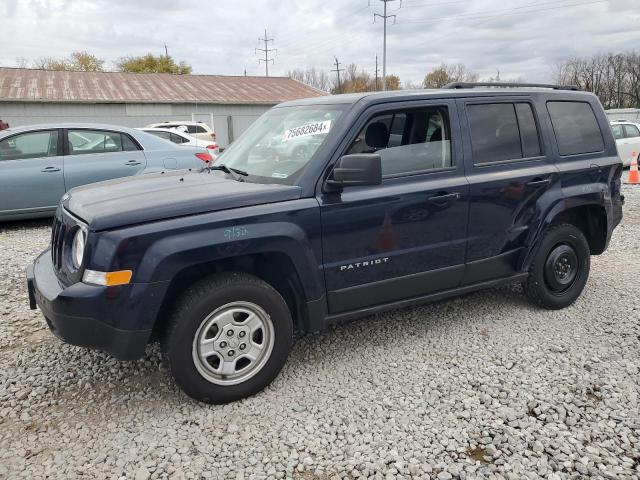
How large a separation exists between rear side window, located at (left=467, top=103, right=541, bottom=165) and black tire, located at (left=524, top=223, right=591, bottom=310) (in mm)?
757

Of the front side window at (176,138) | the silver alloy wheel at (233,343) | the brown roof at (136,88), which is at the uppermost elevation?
the brown roof at (136,88)

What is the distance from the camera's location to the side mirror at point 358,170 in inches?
117

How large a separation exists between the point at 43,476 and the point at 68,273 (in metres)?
1.06

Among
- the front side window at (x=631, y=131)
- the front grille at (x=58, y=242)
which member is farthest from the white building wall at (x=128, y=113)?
the front grille at (x=58, y=242)

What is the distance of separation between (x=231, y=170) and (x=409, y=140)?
133 centimetres

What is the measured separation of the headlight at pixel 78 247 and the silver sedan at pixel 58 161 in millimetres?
4801

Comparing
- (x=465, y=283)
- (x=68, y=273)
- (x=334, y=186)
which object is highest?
(x=334, y=186)

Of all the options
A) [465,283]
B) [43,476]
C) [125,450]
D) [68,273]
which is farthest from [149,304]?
[465,283]

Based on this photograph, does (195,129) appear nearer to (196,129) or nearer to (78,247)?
(196,129)

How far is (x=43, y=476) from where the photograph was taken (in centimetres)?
242

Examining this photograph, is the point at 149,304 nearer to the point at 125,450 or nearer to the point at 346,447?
the point at 125,450

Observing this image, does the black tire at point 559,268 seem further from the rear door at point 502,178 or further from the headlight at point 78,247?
the headlight at point 78,247

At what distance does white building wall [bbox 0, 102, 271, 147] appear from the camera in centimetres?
2298

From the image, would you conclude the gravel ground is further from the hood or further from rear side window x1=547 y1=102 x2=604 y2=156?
rear side window x1=547 y1=102 x2=604 y2=156
